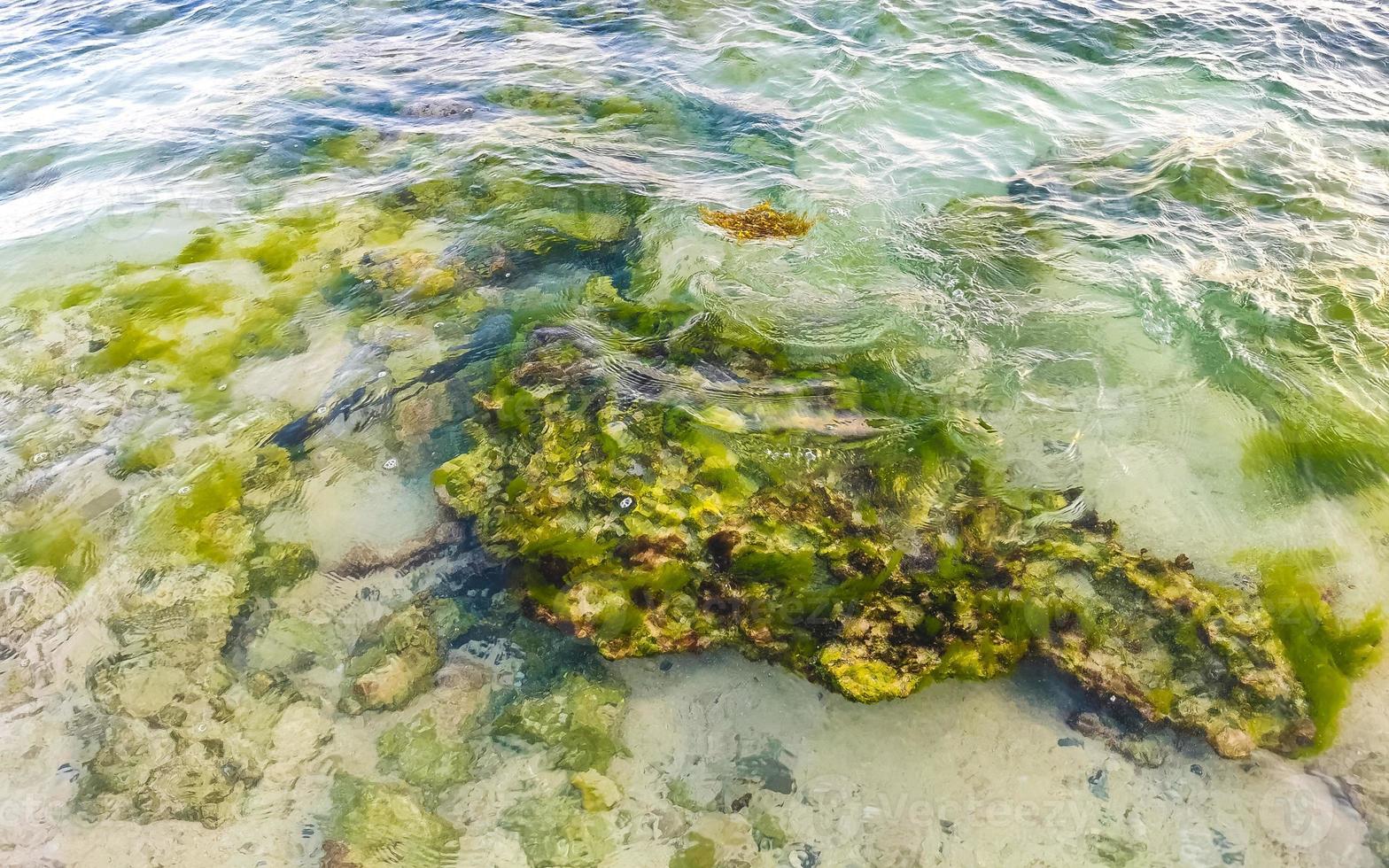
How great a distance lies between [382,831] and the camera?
3.27 meters

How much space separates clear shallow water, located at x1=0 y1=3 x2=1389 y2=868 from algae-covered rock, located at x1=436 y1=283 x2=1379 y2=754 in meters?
0.17

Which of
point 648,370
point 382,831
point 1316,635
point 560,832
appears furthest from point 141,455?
point 1316,635

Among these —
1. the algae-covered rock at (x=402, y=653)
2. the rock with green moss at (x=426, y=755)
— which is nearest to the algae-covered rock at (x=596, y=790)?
the rock with green moss at (x=426, y=755)

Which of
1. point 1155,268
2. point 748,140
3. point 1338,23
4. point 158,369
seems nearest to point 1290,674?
point 1155,268

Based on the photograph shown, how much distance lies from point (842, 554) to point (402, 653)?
2.53m

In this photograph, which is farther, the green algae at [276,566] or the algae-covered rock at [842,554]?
the green algae at [276,566]

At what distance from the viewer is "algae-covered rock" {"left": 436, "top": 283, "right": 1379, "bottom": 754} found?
3.60 meters

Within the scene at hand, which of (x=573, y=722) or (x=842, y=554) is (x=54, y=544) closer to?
(x=573, y=722)

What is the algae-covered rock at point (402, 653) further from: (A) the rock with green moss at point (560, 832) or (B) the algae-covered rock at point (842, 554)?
(A) the rock with green moss at point (560, 832)

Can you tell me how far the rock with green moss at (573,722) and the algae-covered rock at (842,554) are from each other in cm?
25

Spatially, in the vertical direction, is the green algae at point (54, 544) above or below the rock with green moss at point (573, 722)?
above

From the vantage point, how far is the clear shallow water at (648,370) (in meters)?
3.32

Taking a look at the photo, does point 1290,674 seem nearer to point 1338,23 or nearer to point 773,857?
point 773,857

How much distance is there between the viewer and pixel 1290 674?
3461mm
